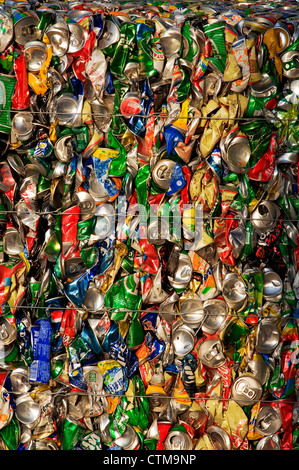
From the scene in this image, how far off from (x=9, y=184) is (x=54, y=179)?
97 millimetres

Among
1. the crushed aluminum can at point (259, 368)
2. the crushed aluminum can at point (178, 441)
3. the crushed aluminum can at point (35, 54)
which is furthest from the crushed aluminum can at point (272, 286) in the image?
the crushed aluminum can at point (35, 54)

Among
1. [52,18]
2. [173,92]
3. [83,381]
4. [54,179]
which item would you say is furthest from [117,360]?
[52,18]

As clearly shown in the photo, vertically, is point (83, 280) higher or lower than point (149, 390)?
higher

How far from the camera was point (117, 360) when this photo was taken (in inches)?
37.0

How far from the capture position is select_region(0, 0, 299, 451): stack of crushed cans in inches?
36.2

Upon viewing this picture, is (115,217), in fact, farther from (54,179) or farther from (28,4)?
(28,4)

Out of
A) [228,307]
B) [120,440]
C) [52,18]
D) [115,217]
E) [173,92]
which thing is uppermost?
[52,18]

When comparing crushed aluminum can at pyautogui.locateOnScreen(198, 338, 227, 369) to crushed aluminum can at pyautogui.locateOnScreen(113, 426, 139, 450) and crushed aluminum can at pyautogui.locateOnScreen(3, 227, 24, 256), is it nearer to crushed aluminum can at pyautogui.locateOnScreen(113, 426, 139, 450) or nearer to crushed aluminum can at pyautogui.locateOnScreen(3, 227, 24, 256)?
crushed aluminum can at pyautogui.locateOnScreen(113, 426, 139, 450)

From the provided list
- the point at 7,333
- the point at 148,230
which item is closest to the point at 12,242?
the point at 7,333

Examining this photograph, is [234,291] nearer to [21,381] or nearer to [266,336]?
[266,336]

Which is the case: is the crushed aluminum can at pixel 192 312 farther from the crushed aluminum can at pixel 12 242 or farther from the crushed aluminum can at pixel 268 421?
the crushed aluminum can at pixel 12 242

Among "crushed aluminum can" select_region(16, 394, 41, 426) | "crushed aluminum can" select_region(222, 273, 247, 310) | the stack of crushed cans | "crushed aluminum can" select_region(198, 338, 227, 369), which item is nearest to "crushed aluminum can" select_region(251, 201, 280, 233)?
the stack of crushed cans

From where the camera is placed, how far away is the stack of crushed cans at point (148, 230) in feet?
3.02

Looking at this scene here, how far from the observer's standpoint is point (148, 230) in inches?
36.5
